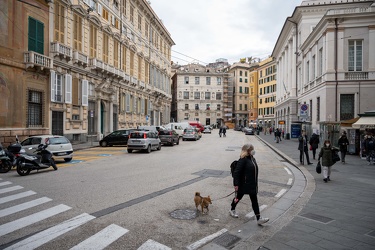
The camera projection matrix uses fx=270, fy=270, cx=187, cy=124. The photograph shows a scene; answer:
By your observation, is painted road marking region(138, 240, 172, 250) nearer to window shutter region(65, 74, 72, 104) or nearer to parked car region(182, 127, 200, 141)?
window shutter region(65, 74, 72, 104)

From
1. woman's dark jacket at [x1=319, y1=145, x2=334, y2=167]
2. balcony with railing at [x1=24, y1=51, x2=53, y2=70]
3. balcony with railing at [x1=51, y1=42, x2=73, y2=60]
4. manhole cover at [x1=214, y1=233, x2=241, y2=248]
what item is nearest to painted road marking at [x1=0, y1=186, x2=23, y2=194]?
manhole cover at [x1=214, y1=233, x2=241, y2=248]

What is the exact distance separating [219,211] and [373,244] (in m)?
3.02

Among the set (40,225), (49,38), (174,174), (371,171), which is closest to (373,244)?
(40,225)

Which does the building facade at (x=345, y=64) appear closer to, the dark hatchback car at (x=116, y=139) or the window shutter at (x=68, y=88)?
the dark hatchback car at (x=116, y=139)

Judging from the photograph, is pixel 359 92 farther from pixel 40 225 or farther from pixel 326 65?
pixel 40 225

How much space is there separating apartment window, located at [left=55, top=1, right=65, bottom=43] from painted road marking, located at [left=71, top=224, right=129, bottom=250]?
21097 millimetres

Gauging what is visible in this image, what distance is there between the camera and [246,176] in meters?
5.54

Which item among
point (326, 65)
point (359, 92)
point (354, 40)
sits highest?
point (354, 40)

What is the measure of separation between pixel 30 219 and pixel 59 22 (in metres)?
20.8

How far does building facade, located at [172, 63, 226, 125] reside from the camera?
3221 inches

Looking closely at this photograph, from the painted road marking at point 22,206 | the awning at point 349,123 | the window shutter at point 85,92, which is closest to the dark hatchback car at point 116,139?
the window shutter at point 85,92

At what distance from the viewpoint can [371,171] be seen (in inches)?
484

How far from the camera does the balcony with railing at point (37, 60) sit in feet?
61.1

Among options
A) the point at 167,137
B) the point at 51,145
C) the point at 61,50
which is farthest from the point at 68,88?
the point at 51,145
